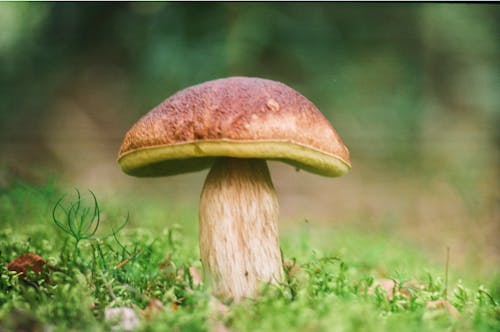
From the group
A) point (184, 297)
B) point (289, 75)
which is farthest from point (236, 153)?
point (289, 75)

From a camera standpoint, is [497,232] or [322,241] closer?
[322,241]

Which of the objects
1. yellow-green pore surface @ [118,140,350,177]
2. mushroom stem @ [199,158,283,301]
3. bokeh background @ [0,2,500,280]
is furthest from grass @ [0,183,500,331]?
bokeh background @ [0,2,500,280]

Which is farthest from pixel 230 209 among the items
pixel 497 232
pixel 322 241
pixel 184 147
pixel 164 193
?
pixel 164 193

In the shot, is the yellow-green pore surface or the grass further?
the yellow-green pore surface

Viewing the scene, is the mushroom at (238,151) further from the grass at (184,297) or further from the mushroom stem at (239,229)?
the grass at (184,297)

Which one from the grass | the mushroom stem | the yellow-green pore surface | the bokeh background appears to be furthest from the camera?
the bokeh background

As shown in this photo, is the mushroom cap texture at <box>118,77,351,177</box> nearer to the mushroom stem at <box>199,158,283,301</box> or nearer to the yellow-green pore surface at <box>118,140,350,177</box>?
the yellow-green pore surface at <box>118,140,350,177</box>

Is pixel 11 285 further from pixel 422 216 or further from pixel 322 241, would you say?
pixel 422 216
